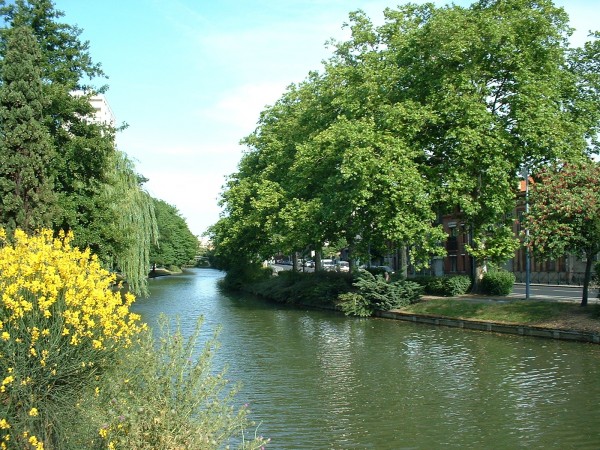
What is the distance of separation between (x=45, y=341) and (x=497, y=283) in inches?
1209

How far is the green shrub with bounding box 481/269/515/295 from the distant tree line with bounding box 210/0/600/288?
1.08 meters

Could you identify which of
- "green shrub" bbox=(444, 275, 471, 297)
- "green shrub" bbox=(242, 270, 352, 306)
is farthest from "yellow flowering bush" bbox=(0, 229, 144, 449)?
"green shrub" bbox=(242, 270, 352, 306)

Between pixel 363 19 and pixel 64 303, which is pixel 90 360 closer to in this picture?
pixel 64 303

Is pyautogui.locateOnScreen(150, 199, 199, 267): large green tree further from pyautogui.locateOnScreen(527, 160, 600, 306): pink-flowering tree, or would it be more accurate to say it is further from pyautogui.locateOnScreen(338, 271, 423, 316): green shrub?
pyautogui.locateOnScreen(527, 160, 600, 306): pink-flowering tree

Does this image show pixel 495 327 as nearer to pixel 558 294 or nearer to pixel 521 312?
pixel 521 312

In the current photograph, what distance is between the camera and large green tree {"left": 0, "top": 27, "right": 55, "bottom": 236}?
763 inches

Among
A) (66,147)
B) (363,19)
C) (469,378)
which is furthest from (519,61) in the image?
(66,147)

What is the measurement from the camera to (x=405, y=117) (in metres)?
30.9

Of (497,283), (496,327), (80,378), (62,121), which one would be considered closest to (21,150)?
(62,121)

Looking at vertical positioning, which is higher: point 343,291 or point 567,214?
point 567,214

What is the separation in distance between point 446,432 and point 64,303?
25.2 ft

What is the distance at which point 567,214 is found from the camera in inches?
934

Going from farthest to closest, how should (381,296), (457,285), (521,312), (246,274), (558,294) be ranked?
(246,274) < (558,294) < (457,285) < (381,296) < (521,312)

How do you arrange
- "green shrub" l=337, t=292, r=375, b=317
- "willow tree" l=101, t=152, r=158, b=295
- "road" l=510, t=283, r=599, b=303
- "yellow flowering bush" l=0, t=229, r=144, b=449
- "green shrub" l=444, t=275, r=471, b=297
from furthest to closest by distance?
"willow tree" l=101, t=152, r=158, b=295, "green shrub" l=444, t=275, r=471, b=297, "green shrub" l=337, t=292, r=375, b=317, "road" l=510, t=283, r=599, b=303, "yellow flowering bush" l=0, t=229, r=144, b=449
